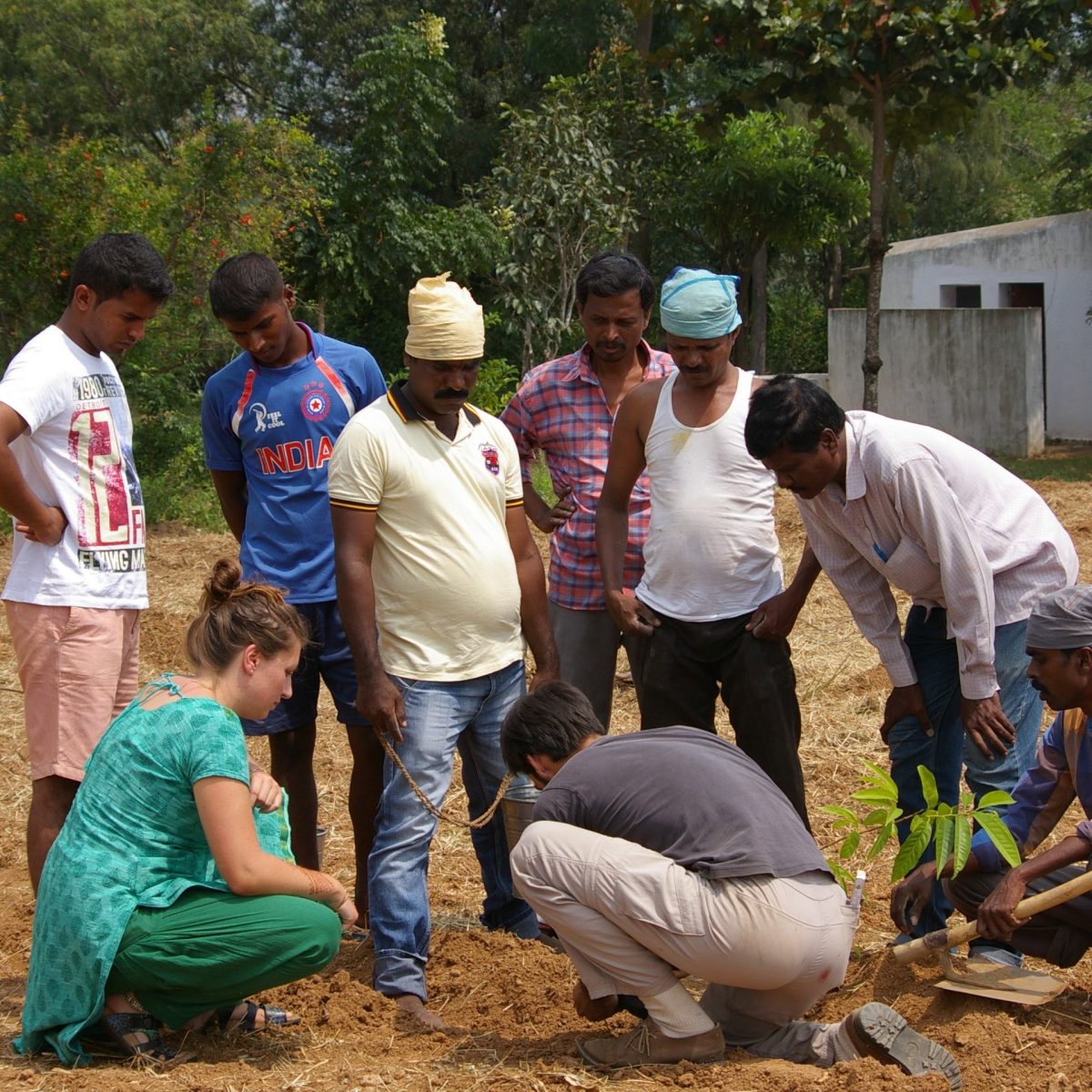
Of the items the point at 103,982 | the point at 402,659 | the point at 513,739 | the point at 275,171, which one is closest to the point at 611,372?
the point at 402,659

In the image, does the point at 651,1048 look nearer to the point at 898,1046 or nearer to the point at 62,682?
the point at 898,1046

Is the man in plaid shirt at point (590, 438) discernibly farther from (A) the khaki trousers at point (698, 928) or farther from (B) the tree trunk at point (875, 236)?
(B) the tree trunk at point (875, 236)

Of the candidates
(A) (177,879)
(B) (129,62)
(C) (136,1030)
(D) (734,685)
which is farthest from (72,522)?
(B) (129,62)

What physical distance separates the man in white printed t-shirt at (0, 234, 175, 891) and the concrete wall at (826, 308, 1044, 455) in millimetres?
14291

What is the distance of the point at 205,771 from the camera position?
3074 mm

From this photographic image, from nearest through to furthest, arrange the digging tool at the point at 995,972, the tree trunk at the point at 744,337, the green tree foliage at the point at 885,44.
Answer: the digging tool at the point at 995,972 → the green tree foliage at the point at 885,44 → the tree trunk at the point at 744,337

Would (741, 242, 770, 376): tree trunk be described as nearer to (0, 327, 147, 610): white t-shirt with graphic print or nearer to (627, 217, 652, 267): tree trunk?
(627, 217, 652, 267): tree trunk

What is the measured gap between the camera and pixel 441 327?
11.9 feet

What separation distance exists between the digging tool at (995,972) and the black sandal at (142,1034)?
182 centimetres

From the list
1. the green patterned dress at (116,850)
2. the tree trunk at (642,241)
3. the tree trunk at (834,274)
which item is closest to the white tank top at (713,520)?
the green patterned dress at (116,850)

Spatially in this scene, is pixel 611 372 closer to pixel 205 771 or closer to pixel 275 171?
pixel 205 771

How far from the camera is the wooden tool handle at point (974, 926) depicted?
10.7 feet

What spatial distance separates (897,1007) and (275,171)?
12174 mm

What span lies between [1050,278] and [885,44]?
653cm
